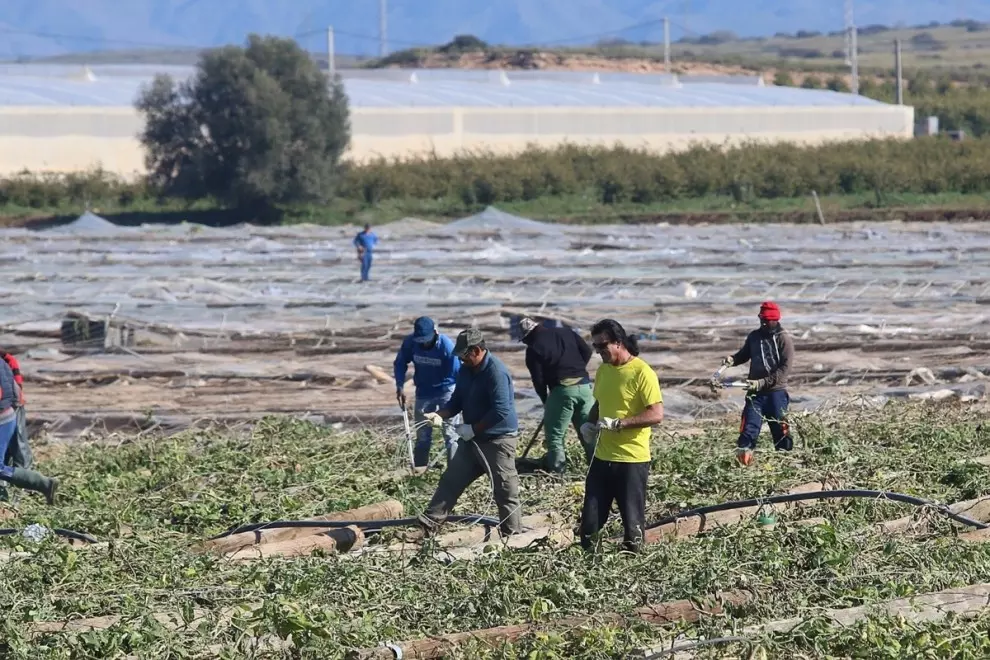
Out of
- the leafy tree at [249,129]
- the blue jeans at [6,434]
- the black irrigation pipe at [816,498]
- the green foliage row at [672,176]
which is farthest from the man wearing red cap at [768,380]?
the green foliage row at [672,176]


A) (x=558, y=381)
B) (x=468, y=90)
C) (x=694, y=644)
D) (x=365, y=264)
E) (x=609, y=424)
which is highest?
(x=468, y=90)

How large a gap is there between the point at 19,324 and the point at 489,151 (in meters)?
35.2

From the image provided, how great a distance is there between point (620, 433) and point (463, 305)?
13849 millimetres

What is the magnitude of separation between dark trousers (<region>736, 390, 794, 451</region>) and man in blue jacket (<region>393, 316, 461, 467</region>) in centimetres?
230

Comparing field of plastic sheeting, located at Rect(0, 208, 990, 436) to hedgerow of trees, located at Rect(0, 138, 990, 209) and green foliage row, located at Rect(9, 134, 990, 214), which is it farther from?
green foliage row, located at Rect(9, 134, 990, 214)

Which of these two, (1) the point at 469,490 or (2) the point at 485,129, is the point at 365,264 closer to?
(1) the point at 469,490

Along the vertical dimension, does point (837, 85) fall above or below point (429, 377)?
above

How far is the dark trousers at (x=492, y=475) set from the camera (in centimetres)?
1008

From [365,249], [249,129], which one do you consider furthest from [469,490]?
[249,129]

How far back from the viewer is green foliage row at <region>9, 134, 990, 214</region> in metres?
48.4

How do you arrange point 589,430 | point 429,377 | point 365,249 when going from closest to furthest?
point 589,430 → point 429,377 → point 365,249

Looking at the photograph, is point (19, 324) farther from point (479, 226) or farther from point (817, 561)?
point (479, 226)

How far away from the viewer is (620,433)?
905cm

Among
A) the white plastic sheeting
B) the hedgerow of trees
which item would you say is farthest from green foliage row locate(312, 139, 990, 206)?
the white plastic sheeting
